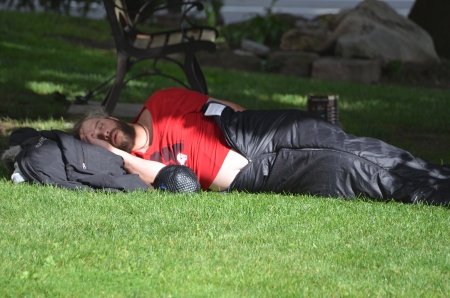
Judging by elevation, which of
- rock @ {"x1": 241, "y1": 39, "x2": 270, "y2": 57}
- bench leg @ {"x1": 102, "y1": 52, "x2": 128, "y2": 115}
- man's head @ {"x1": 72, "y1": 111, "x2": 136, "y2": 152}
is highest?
man's head @ {"x1": 72, "y1": 111, "x2": 136, "y2": 152}

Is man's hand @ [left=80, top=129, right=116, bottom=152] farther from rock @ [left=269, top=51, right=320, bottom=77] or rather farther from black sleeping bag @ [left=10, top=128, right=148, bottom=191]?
rock @ [left=269, top=51, right=320, bottom=77]

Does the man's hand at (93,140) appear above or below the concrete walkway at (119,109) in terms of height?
above

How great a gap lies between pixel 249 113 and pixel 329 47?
6.04 meters

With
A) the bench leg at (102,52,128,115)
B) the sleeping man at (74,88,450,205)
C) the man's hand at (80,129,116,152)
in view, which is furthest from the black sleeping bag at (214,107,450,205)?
the bench leg at (102,52,128,115)

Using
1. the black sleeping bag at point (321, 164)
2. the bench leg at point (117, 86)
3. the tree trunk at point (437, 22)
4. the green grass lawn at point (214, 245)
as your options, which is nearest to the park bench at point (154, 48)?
the bench leg at point (117, 86)

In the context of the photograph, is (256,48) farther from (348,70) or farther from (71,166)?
(71,166)

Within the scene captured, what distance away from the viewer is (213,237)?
134 inches

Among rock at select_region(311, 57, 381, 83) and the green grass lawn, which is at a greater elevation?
the green grass lawn

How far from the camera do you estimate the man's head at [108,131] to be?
Result: 4.55m

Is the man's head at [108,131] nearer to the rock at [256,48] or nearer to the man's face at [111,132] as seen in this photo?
the man's face at [111,132]

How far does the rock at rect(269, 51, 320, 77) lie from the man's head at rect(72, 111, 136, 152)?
5836mm

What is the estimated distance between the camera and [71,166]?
13.8 ft

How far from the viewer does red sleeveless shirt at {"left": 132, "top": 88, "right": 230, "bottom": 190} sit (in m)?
4.43

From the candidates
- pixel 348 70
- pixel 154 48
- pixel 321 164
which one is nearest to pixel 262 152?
pixel 321 164
